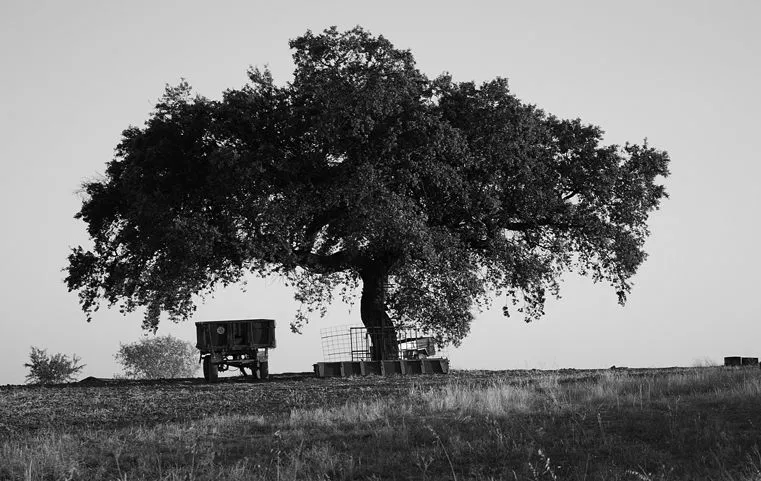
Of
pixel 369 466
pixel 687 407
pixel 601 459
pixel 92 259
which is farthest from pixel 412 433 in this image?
pixel 92 259

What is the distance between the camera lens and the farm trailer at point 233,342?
104 feet

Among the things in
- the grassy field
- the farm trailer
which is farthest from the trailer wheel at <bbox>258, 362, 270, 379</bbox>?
the grassy field

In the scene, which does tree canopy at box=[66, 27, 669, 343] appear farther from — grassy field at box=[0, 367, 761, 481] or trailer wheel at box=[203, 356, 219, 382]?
grassy field at box=[0, 367, 761, 481]

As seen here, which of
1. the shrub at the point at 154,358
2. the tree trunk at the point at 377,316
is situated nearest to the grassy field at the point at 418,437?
the tree trunk at the point at 377,316

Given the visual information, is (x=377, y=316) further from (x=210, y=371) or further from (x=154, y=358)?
(x=154, y=358)

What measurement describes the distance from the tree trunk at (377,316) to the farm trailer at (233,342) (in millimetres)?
4096

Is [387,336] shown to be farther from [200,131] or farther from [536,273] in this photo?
[200,131]

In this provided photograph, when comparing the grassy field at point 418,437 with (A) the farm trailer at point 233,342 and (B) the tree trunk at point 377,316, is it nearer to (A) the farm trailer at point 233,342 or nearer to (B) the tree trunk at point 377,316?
(A) the farm trailer at point 233,342

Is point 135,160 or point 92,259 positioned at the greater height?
point 135,160

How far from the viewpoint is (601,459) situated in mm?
12930

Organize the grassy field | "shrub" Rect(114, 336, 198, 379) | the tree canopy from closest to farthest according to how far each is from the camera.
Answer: the grassy field, the tree canopy, "shrub" Rect(114, 336, 198, 379)

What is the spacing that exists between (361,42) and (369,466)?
22376 millimetres

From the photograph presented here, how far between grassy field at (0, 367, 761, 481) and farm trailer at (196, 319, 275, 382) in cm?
966

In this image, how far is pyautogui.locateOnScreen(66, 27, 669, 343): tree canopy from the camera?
31.0 m
